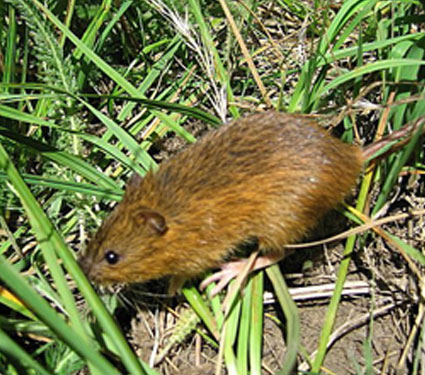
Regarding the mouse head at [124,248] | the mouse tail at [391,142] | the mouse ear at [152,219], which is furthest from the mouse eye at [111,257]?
the mouse tail at [391,142]

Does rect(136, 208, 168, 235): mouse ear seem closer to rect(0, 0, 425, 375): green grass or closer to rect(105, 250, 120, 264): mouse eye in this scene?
rect(105, 250, 120, 264): mouse eye

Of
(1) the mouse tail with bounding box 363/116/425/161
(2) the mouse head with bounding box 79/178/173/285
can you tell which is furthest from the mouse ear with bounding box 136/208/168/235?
(1) the mouse tail with bounding box 363/116/425/161

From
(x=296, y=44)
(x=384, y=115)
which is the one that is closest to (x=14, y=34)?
(x=296, y=44)

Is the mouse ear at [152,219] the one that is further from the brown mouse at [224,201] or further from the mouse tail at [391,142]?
the mouse tail at [391,142]

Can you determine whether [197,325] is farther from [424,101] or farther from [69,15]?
[69,15]

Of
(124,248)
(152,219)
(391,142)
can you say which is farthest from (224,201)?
(391,142)

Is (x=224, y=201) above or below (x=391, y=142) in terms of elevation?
above

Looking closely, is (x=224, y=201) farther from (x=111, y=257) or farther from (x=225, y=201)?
(x=111, y=257)
